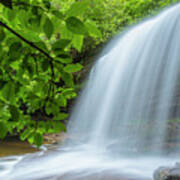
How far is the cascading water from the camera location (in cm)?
423

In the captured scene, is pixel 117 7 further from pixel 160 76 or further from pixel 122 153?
pixel 122 153

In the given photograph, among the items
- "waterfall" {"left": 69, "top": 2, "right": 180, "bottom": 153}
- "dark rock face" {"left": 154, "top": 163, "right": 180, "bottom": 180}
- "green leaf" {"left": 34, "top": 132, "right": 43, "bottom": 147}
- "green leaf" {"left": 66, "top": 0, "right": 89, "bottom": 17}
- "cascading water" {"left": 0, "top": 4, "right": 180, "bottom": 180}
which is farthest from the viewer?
"waterfall" {"left": 69, "top": 2, "right": 180, "bottom": 153}

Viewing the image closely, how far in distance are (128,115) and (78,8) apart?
19.1ft

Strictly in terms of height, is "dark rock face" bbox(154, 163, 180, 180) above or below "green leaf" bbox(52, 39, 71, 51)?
below

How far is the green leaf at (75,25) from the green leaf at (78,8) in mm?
15

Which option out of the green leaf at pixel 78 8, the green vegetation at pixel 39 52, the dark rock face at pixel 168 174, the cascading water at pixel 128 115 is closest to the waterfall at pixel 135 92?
the cascading water at pixel 128 115

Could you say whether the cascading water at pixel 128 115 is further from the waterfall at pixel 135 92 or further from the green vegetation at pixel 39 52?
the green vegetation at pixel 39 52

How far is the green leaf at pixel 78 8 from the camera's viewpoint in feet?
1.91

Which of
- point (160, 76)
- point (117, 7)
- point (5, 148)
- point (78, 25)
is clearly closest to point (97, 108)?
point (160, 76)

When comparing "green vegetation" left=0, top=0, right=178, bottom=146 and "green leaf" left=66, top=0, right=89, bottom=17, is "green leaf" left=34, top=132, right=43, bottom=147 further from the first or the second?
"green leaf" left=66, top=0, right=89, bottom=17

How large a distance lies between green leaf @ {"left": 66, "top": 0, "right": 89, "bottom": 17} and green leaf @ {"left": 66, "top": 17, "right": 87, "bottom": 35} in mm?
15

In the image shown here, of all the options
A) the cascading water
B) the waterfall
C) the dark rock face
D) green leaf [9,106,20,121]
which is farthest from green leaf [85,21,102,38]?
the waterfall

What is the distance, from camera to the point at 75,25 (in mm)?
606

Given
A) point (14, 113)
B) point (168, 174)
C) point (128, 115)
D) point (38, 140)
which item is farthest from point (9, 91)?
point (128, 115)
